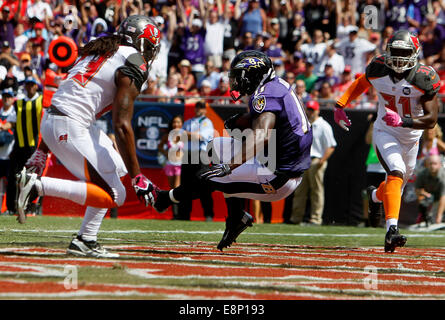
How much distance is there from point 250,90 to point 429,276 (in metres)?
2.23

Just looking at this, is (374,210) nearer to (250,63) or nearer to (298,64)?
(250,63)

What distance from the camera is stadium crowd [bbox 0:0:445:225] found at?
14375 mm

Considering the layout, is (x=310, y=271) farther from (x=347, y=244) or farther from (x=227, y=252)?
(x=347, y=244)

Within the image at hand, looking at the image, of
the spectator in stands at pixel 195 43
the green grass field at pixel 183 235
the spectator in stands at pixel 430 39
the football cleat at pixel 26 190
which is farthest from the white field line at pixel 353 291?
the spectator in stands at pixel 430 39

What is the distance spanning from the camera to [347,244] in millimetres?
8383

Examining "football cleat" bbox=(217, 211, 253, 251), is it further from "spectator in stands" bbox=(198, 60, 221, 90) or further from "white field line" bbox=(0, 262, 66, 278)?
"spectator in stands" bbox=(198, 60, 221, 90)

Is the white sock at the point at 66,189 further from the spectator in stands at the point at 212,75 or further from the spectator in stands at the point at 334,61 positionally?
the spectator in stands at the point at 334,61

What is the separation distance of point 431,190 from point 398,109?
5.00m

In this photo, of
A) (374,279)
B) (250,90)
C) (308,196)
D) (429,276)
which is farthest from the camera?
(308,196)

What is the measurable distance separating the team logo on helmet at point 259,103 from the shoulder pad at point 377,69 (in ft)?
6.66

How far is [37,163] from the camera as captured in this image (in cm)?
584

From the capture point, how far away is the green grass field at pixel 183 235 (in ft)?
24.1

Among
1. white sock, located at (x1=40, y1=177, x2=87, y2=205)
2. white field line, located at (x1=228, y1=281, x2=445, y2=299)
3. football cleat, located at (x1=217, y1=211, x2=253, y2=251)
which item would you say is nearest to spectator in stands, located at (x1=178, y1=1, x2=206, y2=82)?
football cleat, located at (x1=217, y1=211, x2=253, y2=251)
